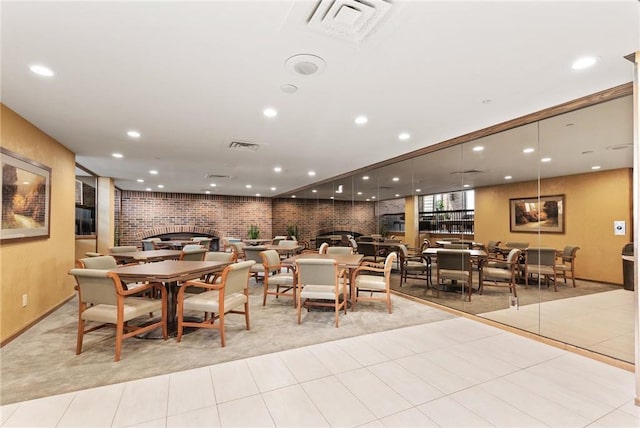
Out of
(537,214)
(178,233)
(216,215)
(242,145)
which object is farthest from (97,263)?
(216,215)

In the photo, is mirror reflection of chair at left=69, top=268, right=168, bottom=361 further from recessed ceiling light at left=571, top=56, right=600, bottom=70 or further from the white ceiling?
recessed ceiling light at left=571, top=56, right=600, bottom=70

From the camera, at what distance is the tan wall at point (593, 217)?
268 cm

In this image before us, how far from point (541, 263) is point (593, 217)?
726mm

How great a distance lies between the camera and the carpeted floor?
7.93 ft

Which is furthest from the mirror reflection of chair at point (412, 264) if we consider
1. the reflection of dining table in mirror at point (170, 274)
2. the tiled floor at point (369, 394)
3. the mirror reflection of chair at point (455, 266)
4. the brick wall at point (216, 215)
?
the reflection of dining table in mirror at point (170, 274)

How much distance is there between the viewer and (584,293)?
306cm

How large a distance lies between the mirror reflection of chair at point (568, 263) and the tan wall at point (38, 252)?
19.9 feet

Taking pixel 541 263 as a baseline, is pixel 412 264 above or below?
below

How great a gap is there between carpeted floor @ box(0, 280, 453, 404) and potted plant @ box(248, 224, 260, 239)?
666 centimetres

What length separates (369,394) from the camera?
2.20 metres

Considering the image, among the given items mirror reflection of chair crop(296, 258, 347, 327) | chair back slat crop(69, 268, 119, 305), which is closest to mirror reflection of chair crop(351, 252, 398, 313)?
mirror reflection of chair crop(296, 258, 347, 327)

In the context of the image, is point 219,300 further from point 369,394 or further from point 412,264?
point 412,264

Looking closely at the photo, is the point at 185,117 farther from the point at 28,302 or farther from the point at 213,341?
the point at 28,302

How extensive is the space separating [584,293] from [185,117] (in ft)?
16.1
